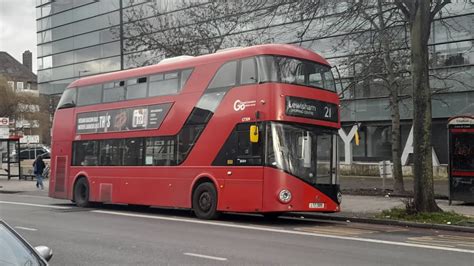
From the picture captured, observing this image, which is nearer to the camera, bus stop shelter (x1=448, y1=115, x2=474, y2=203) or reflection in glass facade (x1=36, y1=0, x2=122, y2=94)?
bus stop shelter (x1=448, y1=115, x2=474, y2=203)

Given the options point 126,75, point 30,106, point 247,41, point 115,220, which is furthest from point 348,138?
point 30,106

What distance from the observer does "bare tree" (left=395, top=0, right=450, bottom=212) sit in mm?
14398

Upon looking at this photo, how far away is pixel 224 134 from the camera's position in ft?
47.7

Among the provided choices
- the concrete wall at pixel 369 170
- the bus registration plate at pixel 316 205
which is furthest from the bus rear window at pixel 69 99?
the concrete wall at pixel 369 170

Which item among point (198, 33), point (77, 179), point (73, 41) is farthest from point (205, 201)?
point (73, 41)

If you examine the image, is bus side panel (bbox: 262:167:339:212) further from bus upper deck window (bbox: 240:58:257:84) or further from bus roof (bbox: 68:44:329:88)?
bus roof (bbox: 68:44:329:88)

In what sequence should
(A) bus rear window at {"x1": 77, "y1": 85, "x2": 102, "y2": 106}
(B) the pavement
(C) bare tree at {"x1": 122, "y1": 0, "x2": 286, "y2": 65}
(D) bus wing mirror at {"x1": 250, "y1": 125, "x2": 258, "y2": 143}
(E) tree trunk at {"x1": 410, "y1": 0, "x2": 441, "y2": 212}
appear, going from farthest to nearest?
(C) bare tree at {"x1": 122, "y1": 0, "x2": 286, "y2": 65} < (A) bus rear window at {"x1": 77, "y1": 85, "x2": 102, "y2": 106} < (B) the pavement < (E) tree trunk at {"x1": 410, "y1": 0, "x2": 441, "y2": 212} < (D) bus wing mirror at {"x1": 250, "y1": 125, "x2": 258, "y2": 143}

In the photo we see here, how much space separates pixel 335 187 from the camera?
14.5 meters

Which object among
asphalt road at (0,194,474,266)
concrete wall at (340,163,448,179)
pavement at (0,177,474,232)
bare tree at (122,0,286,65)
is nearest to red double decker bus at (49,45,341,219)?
asphalt road at (0,194,474,266)

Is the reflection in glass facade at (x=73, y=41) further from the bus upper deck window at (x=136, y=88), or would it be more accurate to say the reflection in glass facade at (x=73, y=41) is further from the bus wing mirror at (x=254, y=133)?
the bus wing mirror at (x=254, y=133)

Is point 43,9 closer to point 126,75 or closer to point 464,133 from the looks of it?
point 126,75

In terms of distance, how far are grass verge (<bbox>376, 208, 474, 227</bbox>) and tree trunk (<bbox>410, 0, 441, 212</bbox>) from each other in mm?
300

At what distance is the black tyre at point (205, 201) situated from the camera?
48.2 feet

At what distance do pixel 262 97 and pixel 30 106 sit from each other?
153 feet
